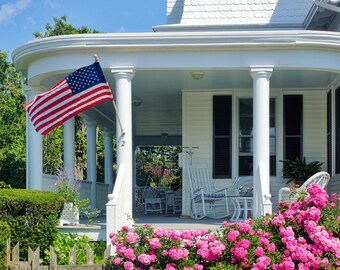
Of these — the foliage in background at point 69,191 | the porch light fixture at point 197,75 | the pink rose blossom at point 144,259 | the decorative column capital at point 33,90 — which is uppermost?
the porch light fixture at point 197,75

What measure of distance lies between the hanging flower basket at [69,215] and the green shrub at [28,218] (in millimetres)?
776

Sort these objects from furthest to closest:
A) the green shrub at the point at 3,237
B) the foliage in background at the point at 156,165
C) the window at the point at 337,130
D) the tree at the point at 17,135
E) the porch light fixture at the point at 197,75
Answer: the foliage in background at the point at 156,165, the tree at the point at 17,135, the window at the point at 337,130, the porch light fixture at the point at 197,75, the green shrub at the point at 3,237

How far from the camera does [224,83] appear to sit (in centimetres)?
1148

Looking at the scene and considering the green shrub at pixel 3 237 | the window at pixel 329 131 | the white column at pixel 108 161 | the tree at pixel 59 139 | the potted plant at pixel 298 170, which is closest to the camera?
the green shrub at pixel 3 237

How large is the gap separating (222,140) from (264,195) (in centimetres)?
345

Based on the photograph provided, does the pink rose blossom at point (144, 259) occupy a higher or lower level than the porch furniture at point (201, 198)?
lower

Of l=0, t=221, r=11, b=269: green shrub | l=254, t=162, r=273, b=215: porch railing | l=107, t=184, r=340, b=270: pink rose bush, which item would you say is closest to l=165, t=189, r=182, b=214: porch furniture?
l=254, t=162, r=273, b=215: porch railing

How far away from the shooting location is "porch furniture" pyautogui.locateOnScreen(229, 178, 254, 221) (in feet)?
34.2

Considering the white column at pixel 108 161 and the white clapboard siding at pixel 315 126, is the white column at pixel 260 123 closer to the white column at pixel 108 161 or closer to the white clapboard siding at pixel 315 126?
the white clapboard siding at pixel 315 126

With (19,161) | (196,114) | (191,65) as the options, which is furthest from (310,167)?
(19,161)

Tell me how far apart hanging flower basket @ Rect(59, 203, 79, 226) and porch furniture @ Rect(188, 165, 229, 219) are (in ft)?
8.50

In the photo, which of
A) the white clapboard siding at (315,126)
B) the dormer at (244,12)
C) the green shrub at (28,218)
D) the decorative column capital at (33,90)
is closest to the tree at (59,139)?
the dormer at (244,12)

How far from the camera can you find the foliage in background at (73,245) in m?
8.52

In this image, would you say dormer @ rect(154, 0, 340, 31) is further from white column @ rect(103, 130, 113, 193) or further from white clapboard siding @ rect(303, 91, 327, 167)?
white column @ rect(103, 130, 113, 193)
